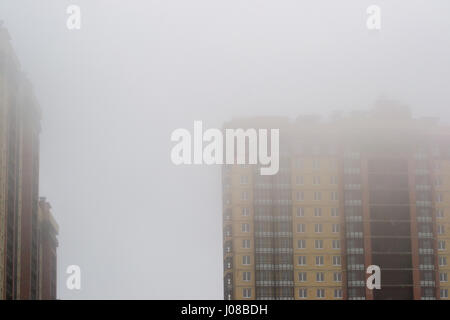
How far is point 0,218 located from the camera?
57.1ft

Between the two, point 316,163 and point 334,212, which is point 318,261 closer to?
point 334,212

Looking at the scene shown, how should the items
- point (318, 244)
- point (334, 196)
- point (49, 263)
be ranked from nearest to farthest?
1. point (49, 263)
2. point (334, 196)
3. point (318, 244)

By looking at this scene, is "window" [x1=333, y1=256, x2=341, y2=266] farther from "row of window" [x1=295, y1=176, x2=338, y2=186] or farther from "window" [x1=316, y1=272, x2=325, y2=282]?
"row of window" [x1=295, y1=176, x2=338, y2=186]

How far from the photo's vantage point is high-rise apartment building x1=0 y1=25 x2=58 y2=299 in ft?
46.6

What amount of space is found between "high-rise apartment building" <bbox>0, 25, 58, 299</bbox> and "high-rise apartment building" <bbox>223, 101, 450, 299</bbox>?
3.07 metres

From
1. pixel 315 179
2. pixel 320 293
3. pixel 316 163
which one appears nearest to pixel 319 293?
pixel 320 293

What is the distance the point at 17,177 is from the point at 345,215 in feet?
17.9

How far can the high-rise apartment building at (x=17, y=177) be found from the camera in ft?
46.6

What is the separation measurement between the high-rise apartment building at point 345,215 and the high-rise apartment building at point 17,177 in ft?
10.1

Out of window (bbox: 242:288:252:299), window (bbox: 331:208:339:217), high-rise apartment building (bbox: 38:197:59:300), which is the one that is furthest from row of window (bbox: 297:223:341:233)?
high-rise apartment building (bbox: 38:197:59:300)

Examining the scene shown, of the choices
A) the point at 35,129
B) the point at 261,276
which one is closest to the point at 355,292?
the point at 261,276

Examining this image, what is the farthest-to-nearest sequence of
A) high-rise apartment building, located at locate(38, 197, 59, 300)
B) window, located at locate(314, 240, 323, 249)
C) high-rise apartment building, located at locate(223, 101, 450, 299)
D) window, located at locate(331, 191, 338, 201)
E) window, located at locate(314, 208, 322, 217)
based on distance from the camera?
window, located at locate(314, 240, 323, 249)
window, located at locate(314, 208, 322, 217)
window, located at locate(331, 191, 338, 201)
high-rise apartment building, located at locate(223, 101, 450, 299)
high-rise apartment building, located at locate(38, 197, 59, 300)

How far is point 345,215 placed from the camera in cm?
1611
